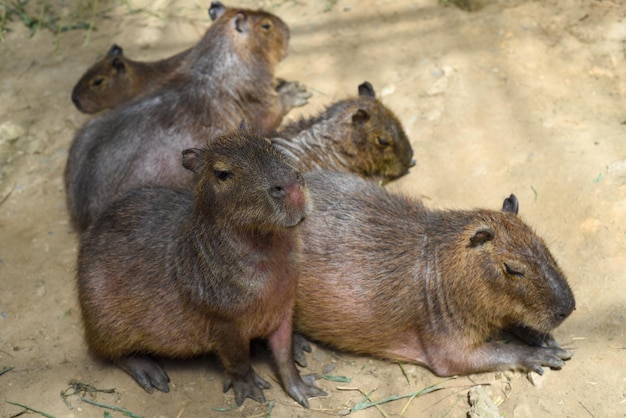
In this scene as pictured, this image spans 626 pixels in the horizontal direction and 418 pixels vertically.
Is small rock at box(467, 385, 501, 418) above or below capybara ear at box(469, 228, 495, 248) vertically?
below

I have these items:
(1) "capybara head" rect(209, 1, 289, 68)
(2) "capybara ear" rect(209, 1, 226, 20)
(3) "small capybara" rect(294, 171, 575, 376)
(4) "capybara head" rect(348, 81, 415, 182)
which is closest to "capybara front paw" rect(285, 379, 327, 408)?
(3) "small capybara" rect(294, 171, 575, 376)

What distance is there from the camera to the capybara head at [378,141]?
600cm

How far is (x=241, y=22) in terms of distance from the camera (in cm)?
659

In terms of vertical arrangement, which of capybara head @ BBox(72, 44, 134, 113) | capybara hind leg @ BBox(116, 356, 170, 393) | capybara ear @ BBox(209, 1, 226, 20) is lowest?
capybara hind leg @ BBox(116, 356, 170, 393)

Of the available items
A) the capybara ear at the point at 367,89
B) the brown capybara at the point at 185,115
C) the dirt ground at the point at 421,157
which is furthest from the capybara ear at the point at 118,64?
the capybara ear at the point at 367,89

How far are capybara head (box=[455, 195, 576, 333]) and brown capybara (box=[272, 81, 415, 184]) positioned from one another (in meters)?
1.62

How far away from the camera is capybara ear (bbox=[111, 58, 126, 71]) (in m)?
6.81

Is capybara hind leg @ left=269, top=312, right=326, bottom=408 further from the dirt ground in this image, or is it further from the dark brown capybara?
the dark brown capybara

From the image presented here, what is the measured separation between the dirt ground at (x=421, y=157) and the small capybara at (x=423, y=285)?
6.4 inches

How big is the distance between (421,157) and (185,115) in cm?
196

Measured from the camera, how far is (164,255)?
4.43 meters

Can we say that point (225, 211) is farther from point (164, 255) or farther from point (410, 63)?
point (410, 63)

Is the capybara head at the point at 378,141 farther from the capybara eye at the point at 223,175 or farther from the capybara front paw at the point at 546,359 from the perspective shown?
the capybara eye at the point at 223,175

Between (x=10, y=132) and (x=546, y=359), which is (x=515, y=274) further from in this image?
(x=10, y=132)
